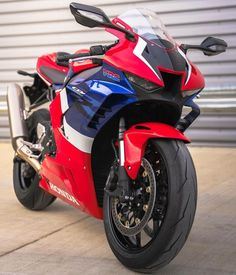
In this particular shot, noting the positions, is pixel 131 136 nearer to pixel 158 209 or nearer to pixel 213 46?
pixel 158 209

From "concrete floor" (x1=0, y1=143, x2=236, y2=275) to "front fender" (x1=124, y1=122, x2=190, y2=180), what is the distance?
638 mm

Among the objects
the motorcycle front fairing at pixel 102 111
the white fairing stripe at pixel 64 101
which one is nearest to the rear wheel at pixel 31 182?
the motorcycle front fairing at pixel 102 111

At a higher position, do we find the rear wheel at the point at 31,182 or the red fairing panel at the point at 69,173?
the red fairing panel at the point at 69,173

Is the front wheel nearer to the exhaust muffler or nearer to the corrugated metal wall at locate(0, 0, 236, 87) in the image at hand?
the exhaust muffler

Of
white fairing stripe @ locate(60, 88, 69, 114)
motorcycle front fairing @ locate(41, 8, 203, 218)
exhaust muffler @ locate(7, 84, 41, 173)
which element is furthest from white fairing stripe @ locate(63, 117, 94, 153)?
exhaust muffler @ locate(7, 84, 41, 173)

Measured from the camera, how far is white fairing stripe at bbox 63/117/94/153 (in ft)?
13.3

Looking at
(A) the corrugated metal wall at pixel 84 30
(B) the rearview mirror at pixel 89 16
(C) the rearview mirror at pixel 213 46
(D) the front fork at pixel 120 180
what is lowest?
(A) the corrugated metal wall at pixel 84 30

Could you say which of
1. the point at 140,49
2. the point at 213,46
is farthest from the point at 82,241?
the point at 213,46

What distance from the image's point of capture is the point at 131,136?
145 inches

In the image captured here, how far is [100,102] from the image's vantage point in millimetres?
3820

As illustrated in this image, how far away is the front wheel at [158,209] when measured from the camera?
350cm

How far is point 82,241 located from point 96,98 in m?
1.09

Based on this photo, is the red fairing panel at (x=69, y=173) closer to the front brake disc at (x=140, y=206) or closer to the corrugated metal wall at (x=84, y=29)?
the front brake disc at (x=140, y=206)

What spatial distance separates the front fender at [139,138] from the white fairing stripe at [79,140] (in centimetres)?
39
